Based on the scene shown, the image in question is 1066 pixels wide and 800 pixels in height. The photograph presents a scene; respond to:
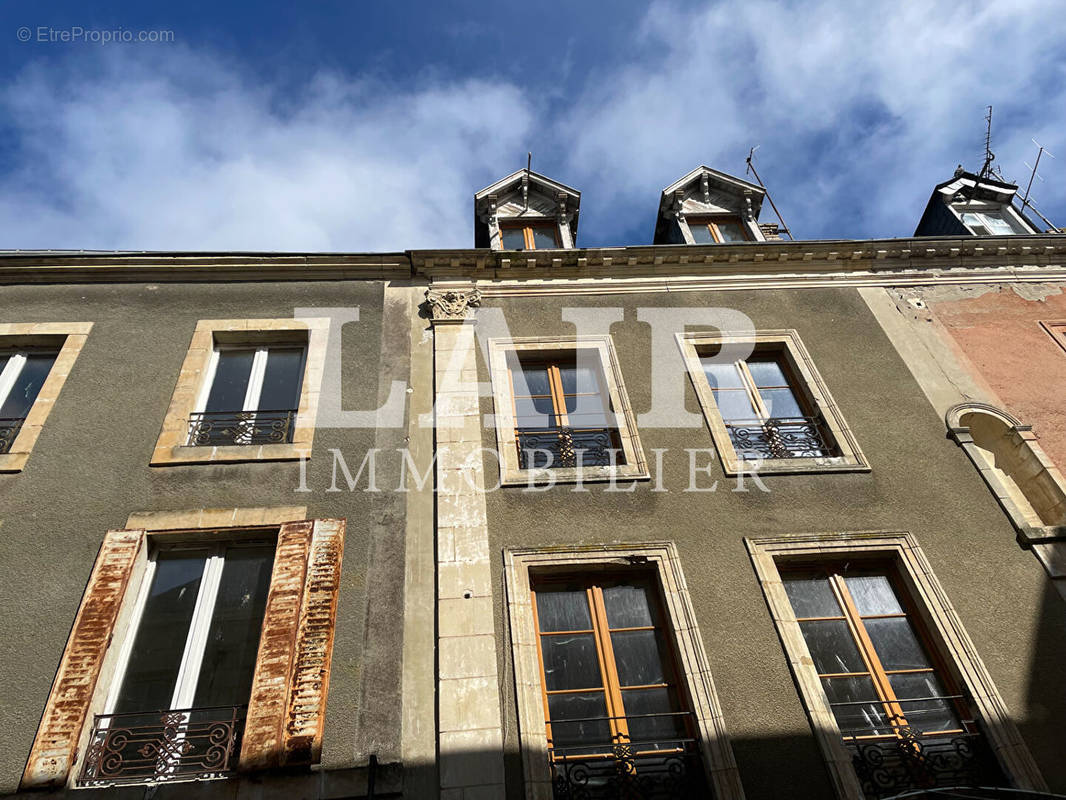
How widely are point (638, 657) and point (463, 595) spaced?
1468 millimetres

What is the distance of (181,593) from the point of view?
6.01 m

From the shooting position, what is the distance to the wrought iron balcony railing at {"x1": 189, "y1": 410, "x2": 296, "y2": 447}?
710 cm

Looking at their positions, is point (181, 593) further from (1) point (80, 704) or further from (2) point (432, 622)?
(2) point (432, 622)

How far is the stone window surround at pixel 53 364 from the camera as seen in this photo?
6734mm

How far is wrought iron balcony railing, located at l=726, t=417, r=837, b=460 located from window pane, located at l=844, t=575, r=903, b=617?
131 centimetres

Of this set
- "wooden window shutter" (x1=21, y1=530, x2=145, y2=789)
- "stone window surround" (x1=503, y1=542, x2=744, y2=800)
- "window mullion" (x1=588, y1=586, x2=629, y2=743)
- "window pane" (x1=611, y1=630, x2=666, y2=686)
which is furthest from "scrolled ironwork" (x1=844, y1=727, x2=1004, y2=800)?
"wooden window shutter" (x1=21, y1=530, x2=145, y2=789)

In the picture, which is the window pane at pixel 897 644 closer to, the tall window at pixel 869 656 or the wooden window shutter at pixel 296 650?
the tall window at pixel 869 656

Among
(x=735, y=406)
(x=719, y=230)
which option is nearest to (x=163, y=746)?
(x=735, y=406)

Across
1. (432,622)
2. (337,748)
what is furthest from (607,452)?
(337,748)

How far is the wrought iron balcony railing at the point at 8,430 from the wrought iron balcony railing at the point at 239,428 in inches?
62.3

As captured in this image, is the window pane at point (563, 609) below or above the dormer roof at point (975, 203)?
below

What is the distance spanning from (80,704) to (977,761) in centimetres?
636

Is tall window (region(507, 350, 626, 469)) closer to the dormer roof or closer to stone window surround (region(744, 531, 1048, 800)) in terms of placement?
stone window surround (region(744, 531, 1048, 800))

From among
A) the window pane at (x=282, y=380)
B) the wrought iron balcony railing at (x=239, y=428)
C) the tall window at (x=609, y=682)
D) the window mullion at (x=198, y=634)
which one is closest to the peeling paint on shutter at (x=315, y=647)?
the window mullion at (x=198, y=634)
